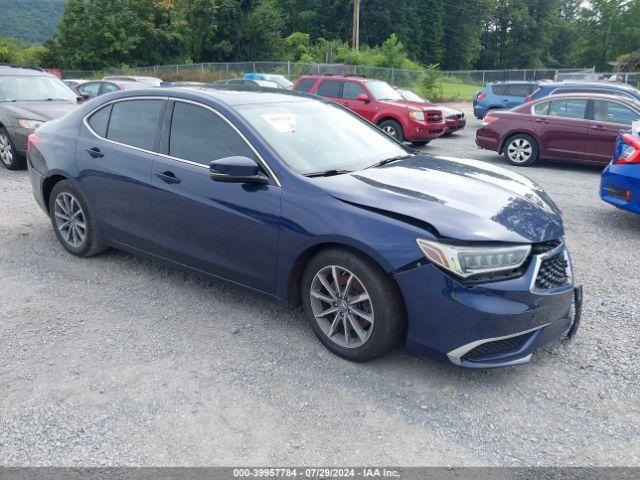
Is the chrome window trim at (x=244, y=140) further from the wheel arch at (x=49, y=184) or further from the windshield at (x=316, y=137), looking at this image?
the wheel arch at (x=49, y=184)

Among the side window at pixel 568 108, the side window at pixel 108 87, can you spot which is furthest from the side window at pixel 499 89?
the side window at pixel 108 87

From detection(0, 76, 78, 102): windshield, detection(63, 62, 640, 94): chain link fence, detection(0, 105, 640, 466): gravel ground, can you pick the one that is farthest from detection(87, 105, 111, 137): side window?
detection(63, 62, 640, 94): chain link fence

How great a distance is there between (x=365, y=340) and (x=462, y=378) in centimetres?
63

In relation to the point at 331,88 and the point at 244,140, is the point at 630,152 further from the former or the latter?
the point at 331,88

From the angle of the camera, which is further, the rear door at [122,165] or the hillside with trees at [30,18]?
the hillside with trees at [30,18]

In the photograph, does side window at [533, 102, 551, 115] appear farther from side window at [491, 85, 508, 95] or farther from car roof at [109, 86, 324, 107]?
side window at [491, 85, 508, 95]

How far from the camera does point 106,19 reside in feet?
151

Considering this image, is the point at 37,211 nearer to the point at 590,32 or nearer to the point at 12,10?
the point at 590,32

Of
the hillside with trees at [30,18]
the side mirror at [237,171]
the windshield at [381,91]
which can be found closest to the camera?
the side mirror at [237,171]

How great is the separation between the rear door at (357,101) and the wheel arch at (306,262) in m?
10.2

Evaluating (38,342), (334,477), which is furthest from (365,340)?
(38,342)

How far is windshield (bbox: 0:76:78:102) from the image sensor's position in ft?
33.0

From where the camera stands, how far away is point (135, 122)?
470 centimetres

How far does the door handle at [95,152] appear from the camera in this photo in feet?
15.9
